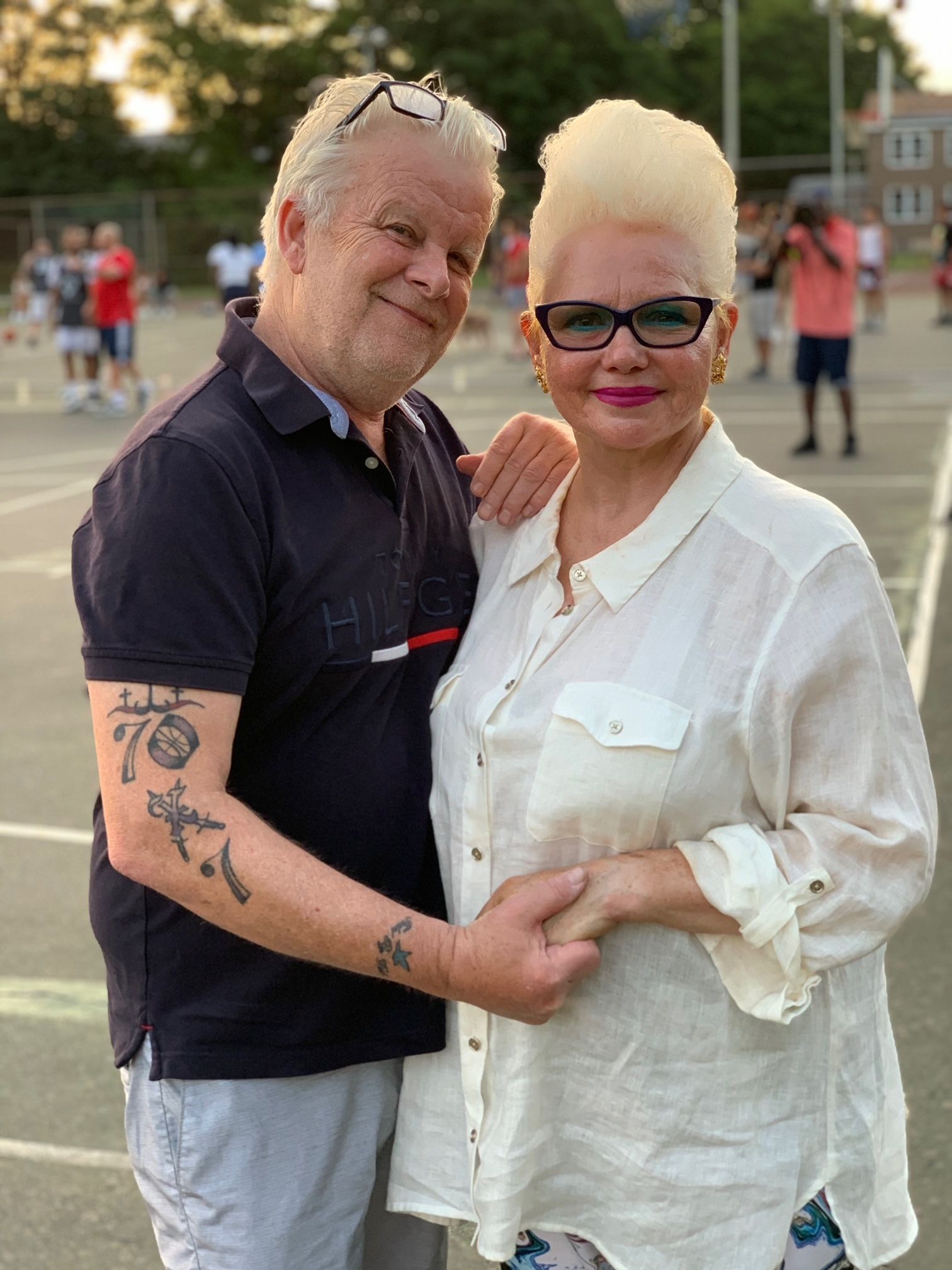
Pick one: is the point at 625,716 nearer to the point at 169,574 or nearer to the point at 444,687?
the point at 444,687

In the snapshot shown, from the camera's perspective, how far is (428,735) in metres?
2.19

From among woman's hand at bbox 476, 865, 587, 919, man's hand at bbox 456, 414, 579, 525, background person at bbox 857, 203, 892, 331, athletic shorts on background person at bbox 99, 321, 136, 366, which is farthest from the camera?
background person at bbox 857, 203, 892, 331

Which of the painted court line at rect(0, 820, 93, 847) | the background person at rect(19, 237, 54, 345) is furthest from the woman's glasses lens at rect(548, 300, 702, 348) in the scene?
the background person at rect(19, 237, 54, 345)

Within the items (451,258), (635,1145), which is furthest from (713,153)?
(635,1145)

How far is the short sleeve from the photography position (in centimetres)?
184

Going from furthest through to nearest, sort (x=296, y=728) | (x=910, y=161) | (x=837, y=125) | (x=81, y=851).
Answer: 1. (x=910, y=161)
2. (x=837, y=125)
3. (x=81, y=851)
4. (x=296, y=728)

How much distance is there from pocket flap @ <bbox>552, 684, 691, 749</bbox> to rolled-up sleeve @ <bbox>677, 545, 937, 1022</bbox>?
0.10m

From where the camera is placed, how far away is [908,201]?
74.4 m

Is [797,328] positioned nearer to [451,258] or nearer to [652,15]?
[451,258]

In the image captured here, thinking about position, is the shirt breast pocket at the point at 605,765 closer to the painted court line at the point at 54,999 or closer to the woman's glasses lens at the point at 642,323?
the woman's glasses lens at the point at 642,323

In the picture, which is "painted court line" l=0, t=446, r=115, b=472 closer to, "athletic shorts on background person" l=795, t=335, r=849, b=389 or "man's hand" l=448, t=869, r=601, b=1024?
"athletic shorts on background person" l=795, t=335, r=849, b=389

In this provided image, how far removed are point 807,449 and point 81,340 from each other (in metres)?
10.2

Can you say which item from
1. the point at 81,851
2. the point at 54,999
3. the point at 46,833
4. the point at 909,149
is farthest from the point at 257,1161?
the point at 909,149

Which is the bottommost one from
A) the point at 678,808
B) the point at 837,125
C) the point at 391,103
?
the point at 678,808
